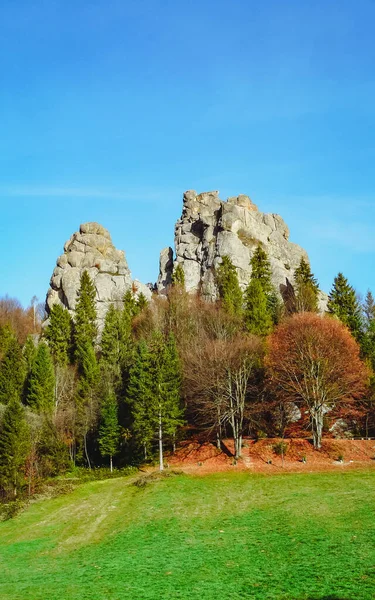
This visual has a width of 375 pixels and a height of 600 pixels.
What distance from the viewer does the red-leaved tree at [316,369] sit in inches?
1807

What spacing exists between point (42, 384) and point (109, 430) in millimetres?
11193

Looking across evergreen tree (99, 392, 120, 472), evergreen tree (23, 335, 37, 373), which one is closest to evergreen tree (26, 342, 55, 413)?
evergreen tree (23, 335, 37, 373)

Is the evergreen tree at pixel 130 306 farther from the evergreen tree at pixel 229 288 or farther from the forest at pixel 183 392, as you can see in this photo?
the evergreen tree at pixel 229 288

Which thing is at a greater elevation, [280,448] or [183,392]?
[183,392]

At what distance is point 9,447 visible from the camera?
4184 centimetres

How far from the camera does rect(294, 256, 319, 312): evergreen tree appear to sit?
6838 cm

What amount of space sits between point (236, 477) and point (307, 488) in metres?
6.90

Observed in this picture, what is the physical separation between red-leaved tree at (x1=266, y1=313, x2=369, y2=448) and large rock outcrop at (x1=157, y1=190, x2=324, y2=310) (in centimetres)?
3293

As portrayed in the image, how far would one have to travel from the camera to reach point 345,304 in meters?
66.1

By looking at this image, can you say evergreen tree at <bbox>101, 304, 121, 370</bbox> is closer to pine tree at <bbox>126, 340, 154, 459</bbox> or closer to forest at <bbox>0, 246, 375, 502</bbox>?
forest at <bbox>0, 246, 375, 502</bbox>

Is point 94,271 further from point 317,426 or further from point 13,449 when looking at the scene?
point 317,426

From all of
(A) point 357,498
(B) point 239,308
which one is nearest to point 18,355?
(B) point 239,308

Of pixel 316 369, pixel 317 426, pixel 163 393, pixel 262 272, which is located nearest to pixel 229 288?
pixel 262 272

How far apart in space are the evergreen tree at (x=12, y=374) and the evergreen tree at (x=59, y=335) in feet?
23.7
